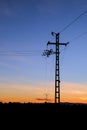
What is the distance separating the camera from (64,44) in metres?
37.1
